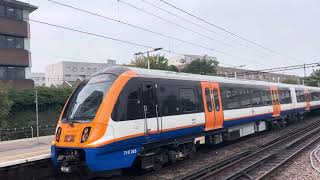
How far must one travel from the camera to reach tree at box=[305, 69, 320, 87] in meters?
89.3

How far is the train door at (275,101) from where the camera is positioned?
73.1ft

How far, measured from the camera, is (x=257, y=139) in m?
19.5

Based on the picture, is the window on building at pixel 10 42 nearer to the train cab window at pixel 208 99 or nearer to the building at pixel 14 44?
the building at pixel 14 44

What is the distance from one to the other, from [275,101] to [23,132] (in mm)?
17876

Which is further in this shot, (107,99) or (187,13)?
(187,13)

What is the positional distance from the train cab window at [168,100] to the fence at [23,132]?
17728 mm

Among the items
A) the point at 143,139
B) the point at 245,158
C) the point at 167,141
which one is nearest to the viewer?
the point at 143,139

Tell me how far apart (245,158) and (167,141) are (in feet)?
11.6

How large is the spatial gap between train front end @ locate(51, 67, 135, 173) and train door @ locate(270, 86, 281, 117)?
543 inches

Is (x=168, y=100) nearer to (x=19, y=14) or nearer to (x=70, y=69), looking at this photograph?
(x=19, y=14)

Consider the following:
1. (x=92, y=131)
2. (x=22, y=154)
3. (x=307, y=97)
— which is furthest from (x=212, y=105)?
(x=307, y=97)

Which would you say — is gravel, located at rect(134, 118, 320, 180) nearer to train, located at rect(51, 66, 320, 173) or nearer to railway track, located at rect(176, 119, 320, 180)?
train, located at rect(51, 66, 320, 173)

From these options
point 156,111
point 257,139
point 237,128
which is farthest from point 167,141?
point 257,139

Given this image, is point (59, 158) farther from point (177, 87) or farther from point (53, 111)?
point (53, 111)
